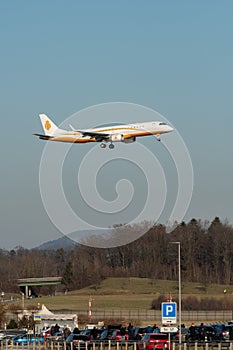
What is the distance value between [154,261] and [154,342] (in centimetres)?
12779

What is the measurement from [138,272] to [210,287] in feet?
81.1

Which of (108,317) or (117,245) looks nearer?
(108,317)

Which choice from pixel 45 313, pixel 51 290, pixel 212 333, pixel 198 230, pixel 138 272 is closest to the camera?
pixel 212 333

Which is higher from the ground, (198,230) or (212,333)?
(198,230)

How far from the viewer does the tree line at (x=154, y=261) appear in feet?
548

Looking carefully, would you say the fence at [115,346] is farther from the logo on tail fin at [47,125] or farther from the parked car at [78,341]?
the logo on tail fin at [47,125]

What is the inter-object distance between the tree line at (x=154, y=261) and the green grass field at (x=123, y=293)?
5.80 meters

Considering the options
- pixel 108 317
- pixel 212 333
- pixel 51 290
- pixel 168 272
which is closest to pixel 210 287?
pixel 168 272

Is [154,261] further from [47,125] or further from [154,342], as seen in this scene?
[154,342]

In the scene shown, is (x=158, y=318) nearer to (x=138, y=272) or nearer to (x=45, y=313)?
(x=45, y=313)

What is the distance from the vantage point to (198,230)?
188 meters

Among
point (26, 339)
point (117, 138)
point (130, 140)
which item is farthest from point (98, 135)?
point (26, 339)

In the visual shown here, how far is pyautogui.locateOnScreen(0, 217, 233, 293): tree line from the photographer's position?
16700 centimetres

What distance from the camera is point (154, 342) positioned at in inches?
2005
